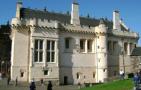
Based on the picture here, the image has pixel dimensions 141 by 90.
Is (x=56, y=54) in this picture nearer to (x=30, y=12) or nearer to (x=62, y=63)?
(x=62, y=63)

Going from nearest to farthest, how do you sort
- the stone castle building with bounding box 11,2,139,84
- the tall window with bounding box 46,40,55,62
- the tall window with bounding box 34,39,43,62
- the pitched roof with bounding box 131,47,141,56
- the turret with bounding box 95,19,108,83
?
the stone castle building with bounding box 11,2,139,84 → the tall window with bounding box 34,39,43,62 → the tall window with bounding box 46,40,55,62 → the turret with bounding box 95,19,108,83 → the pitched roof with bounding box 131,47,141,56

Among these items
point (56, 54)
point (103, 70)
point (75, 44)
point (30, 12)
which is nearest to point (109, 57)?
point (103, 70)

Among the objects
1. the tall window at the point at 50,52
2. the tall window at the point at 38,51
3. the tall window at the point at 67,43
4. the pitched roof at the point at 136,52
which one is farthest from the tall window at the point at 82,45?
the pitched roof at the point at 136,52

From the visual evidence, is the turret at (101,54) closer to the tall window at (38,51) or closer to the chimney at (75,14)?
the chimney at (75,14)

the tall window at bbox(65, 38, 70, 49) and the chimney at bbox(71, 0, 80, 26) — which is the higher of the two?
the chimney at bbox(71, 0, 80, 26)

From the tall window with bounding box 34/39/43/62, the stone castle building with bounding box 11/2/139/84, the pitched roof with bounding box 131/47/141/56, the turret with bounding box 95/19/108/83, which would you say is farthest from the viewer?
the pitched roof with bounding box 131/47/141/56

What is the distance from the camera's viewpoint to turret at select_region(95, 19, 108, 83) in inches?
2483

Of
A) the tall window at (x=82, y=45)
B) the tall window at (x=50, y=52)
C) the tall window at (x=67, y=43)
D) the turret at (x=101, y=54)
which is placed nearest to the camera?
the tall window at (x=50, y=52)

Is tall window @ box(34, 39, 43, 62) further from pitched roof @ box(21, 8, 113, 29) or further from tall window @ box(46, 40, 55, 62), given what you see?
pitched roof @ box(21, 8, 113, 29)

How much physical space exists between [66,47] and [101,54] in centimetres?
744

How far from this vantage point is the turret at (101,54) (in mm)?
63062

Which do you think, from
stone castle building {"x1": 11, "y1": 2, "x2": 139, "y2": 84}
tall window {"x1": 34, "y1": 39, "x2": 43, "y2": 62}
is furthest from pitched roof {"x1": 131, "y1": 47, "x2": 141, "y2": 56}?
tall window {"x1": 34, "y1": 39, "x2": 43, "y2": 62}

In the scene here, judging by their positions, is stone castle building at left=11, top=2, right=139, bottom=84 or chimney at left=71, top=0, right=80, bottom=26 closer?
stone castle building at left=11, top=2, right=139, bottom=84

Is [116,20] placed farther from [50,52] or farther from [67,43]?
[50,52]
